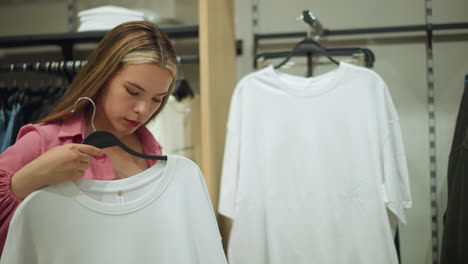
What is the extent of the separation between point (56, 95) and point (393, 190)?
1154 millimetres

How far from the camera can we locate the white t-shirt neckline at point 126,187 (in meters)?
0.74

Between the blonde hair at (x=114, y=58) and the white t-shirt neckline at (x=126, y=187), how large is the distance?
0.55 ft

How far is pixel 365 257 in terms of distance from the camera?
1.30m

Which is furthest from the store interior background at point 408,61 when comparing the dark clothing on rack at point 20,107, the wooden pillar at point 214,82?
the dark clothing on rack at point 20,107

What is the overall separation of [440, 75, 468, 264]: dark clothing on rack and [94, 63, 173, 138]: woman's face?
0.99m

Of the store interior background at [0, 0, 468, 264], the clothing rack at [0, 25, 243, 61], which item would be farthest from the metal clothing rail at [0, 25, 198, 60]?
the store interior background at [0, 0, 468, 264]

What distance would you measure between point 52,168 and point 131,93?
0.72 feet

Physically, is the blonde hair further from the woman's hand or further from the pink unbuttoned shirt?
the woman's hand

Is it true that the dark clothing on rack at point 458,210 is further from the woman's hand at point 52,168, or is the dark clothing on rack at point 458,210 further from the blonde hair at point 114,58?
the woman's hand at point 52,168

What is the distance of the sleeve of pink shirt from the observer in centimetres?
70

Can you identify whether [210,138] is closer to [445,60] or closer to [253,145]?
[253,145]

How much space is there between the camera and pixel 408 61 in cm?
173

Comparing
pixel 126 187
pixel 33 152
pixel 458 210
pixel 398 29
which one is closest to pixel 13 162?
pixel 33 152

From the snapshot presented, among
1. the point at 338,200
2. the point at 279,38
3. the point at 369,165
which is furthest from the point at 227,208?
the point at 279,38
